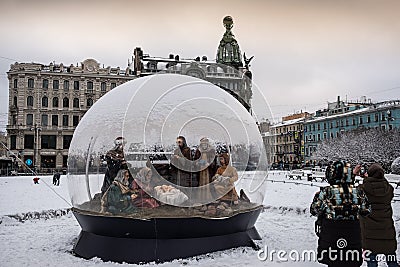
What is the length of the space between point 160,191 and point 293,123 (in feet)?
276

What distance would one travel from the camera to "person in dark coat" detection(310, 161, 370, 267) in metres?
5.45

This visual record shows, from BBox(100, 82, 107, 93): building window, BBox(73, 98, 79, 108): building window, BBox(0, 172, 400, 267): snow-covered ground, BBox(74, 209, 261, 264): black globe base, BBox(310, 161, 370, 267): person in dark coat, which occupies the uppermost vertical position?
BBox(100, 82, 107, 93): building window

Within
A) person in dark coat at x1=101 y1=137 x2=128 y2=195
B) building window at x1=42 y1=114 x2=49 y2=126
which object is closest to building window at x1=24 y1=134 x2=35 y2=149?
building window at x1=42 y1=114 x2=49 y2=126

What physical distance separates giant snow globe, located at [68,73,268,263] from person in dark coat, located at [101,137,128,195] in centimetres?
2

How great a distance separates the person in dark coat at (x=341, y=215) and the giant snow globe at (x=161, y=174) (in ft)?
8.80

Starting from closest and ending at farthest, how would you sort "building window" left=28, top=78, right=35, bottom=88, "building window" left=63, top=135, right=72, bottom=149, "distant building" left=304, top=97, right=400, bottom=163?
"building window" left=28, top=78, right=35, bottom=88, "building window" left=63, top=135, right=72, bottom=149, "distant building" left=304, top=97, right=400, bottom=163

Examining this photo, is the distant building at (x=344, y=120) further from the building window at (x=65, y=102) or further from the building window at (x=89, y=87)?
the building window at (x=65, y=102)

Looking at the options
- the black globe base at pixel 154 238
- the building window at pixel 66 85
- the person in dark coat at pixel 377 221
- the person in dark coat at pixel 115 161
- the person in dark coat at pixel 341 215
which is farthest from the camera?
the building window at pixel 66 85

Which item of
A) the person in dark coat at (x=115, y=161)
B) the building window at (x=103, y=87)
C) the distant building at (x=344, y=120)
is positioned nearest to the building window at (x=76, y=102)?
the building window at (x=103, y=87)

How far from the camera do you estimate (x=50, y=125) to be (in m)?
59.1

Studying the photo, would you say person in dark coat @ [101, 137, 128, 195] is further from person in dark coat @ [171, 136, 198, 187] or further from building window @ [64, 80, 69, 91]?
building window @ [64, 80, 69, 91]

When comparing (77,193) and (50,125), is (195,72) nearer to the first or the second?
(77,193)

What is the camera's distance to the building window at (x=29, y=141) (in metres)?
57.5

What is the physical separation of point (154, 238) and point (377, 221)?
3.82 metres
